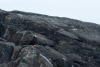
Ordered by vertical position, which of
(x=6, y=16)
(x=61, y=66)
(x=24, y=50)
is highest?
(x=6, y=16)

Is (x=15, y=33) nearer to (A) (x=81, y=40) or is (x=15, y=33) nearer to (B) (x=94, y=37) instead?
(A) (x=81, y=40)

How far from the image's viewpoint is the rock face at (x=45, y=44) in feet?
77.3

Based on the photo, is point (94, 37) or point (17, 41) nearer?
point (17, 41)

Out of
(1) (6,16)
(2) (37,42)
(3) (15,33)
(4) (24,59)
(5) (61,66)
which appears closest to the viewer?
(4) (24,59)

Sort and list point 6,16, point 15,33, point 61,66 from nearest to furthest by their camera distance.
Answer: point 61,66, point 15,33, point 6,16

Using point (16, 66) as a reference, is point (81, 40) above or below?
above

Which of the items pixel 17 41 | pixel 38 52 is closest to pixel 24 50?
pixel 38 52

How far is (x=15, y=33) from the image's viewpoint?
92.7 feet

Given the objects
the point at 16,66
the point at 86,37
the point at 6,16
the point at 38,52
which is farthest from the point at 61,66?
the point at 6,16

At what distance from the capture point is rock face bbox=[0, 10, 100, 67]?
77.3 ft

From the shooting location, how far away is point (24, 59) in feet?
74.1

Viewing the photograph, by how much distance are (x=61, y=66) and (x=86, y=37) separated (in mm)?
6768

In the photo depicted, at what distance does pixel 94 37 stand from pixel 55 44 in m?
5.96

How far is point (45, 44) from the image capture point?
2664 centimetres
